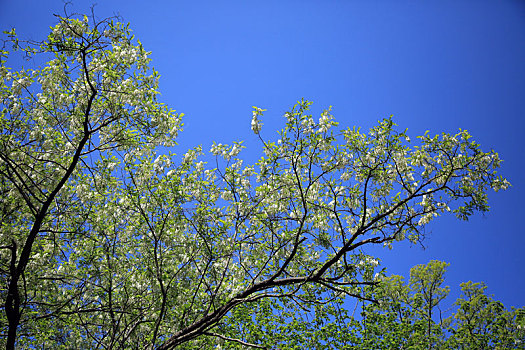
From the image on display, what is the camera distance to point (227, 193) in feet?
31.6

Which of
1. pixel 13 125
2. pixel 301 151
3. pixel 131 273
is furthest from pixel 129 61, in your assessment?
pixel 131 273

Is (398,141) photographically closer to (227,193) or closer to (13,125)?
(227,193)

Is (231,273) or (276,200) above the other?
(276,200)

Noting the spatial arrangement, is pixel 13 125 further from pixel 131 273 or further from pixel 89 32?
pixel 131 273

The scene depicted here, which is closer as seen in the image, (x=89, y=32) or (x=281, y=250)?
(x=89, y=32)

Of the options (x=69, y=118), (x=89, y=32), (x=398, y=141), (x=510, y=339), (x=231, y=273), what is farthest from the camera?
(x=510, y=339)

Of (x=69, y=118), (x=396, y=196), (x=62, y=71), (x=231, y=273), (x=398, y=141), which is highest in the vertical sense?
(x=62, y=71)

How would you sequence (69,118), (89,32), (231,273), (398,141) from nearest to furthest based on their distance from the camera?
(89,32)
(398,141)
(69,118)
(231,273)

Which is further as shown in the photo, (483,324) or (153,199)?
(483,324)


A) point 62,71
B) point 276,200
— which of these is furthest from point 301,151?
point 62,71

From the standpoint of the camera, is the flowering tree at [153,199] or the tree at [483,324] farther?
the tree at [483,324]

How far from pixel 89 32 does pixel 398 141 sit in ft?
23.2

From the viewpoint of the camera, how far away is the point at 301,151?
868 cm

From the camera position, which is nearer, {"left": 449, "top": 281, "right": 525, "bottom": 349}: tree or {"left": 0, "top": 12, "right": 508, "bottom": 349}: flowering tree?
{"left": 0, "top": 12, "right": 508, "bottom": 349}: flowering tree
